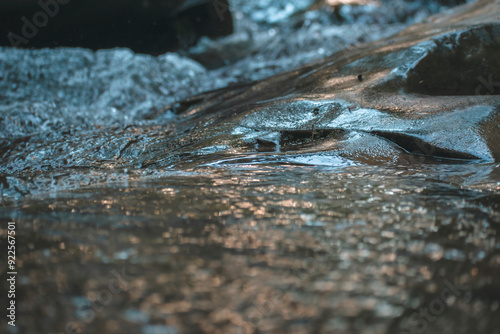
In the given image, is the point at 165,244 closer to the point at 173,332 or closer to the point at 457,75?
the point at 173,332

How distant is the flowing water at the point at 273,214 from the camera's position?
1.26m

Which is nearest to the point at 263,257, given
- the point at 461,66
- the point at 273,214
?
the point at 273,214

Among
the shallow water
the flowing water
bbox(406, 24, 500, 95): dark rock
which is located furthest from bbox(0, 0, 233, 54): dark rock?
the shallow water

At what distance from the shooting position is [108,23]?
766 cm

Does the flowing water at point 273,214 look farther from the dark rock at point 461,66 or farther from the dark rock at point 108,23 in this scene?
the dark rock at point 108,23

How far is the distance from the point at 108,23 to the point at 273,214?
6711mm

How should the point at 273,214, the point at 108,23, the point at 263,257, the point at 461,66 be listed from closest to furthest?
the point at 263,257 → the point at 273,214 → the point at 461,66 → the point at 108,23

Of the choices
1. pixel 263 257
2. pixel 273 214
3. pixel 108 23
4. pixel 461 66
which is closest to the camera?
pixel 263 257

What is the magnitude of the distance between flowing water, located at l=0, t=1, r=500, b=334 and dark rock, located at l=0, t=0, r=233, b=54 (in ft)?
10.2

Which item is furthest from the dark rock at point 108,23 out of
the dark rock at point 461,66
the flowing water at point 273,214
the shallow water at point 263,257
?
the shallow water at point 263,257

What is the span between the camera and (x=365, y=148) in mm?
2889

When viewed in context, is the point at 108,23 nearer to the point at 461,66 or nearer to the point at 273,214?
the point at 461,66

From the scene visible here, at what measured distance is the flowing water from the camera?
126cm

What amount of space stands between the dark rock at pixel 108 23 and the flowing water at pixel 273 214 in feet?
10.2
